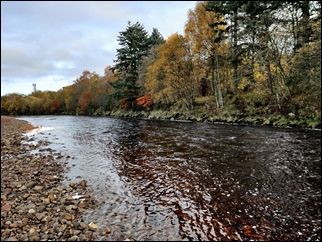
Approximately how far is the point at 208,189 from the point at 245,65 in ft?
75.4

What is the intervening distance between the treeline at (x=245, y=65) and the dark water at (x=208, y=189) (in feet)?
27.5

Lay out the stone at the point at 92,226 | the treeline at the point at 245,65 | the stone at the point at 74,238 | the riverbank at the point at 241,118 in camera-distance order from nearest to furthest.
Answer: the stone at the point at 74,238 → the stone at the point at 92,226 → the riverbank at the point at 241,118 → the treeline at the point at 245,65

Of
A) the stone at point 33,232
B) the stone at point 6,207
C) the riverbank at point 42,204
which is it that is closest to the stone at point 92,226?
the riverbank at point 42,204

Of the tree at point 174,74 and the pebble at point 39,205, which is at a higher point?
the tree at point 174,74

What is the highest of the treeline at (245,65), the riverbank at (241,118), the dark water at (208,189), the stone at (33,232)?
the treeline at (245,65)

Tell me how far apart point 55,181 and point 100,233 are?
174 inches

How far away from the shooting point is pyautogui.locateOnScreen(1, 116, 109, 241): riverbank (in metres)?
6.19

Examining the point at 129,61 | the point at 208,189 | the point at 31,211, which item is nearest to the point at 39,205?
the point at 31,211

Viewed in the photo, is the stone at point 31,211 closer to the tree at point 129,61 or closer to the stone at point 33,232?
the stone at point 33,232

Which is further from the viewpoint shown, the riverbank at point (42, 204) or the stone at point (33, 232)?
the riverbank at point (42, 204)

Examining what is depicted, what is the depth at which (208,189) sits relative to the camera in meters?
9.22

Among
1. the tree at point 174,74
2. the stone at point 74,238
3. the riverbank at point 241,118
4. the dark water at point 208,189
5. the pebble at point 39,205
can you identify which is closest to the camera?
the stone at point 74,238

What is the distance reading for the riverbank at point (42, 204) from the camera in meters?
6.19

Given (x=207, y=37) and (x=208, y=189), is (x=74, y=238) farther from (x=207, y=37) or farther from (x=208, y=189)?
(x=207, y=37)
